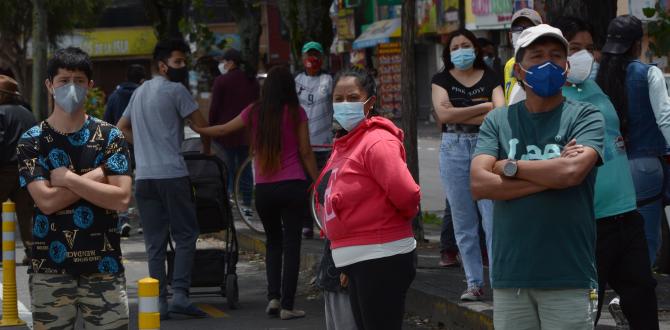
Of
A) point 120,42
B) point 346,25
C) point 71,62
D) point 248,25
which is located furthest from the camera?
point 120,42

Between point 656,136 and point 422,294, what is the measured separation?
8.61 ft

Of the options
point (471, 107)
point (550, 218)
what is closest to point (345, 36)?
point (471, 107)

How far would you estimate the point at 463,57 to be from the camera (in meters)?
8.80

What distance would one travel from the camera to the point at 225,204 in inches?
395

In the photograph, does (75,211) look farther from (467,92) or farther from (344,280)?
(467,92)

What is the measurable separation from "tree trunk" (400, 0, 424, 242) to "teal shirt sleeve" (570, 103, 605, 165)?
7276mm

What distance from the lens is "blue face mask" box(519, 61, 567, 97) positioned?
5.05 meters

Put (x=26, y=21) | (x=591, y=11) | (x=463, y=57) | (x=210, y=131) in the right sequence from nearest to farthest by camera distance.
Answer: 1. (x=463, y=57)
2. (x=591, y=11)
3. (x=210, y=131)
4. (x=26, y=21)

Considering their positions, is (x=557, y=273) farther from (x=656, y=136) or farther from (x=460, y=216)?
(x=460, y=216)

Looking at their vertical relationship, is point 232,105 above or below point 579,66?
below

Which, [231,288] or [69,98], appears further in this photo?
[231,288]

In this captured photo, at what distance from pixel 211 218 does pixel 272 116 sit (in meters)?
1.20

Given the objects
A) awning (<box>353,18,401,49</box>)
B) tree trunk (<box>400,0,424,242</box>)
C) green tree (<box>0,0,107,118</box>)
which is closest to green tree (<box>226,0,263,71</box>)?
tree trunk (<box>400,0,424,242</box>)

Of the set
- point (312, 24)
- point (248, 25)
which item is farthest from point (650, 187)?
point (248, 25)
